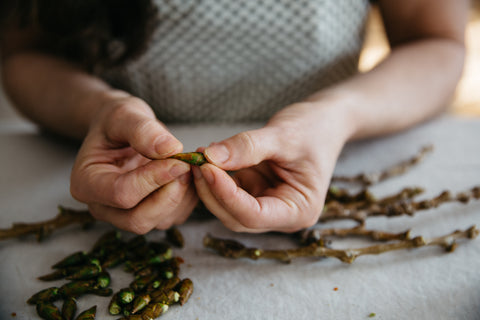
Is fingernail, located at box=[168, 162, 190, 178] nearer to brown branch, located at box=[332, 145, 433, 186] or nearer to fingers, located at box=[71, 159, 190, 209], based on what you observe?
fingers, located at box=[71, 159, 190, 209]

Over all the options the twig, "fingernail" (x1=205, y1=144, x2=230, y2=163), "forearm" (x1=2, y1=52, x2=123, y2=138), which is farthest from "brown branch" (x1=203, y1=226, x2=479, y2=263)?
"forearm" (x1=2, y1=52, x2=123, y2=138)

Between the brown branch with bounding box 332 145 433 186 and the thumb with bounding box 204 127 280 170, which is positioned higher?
the thumb with bounding box 204 127 280 170

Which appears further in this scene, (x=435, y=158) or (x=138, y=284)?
(x=435, y=158)

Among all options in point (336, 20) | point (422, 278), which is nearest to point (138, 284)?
point (422, 278)

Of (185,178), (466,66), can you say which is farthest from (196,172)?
(466,66)

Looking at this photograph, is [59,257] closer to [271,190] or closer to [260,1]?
[271,190]

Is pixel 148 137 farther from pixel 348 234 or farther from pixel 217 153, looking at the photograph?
pixel 348 234

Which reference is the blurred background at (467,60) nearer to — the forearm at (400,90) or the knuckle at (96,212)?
the forearm at (400,90)

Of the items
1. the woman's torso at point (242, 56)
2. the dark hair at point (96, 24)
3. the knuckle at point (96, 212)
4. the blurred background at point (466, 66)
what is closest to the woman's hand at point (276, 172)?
the knuckle at point (96, 212)
